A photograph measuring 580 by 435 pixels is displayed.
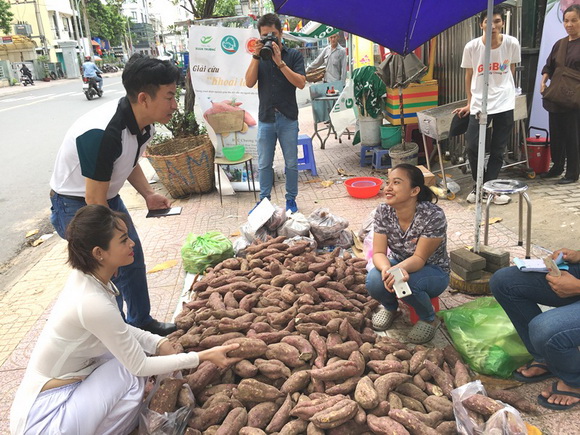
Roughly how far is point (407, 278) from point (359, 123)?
15.9ft

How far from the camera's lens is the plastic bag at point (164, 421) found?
7.12 ft

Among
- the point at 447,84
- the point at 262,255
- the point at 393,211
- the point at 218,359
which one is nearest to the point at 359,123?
the point at 447,84

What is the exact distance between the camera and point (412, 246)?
295cm

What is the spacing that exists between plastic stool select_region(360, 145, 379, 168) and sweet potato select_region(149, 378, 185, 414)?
5472 mm

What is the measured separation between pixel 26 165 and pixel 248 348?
805 cm

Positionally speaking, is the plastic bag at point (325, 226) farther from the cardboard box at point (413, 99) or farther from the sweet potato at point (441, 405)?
the cardboard box at point (413, 99)

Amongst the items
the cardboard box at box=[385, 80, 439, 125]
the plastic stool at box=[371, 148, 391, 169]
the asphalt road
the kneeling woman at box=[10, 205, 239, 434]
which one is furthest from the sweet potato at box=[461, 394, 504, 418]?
the cardboard box at box=[385, 80, 439, 125]

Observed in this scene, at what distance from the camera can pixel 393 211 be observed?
302 cm

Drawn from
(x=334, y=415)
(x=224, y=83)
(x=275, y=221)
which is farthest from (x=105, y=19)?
(x=334, y=415)

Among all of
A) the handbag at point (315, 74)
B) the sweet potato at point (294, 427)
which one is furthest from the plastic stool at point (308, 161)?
the sweet potato at point (294, 427)

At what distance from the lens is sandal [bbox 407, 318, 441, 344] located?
113 inches

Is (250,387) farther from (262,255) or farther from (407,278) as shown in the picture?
(262,255)

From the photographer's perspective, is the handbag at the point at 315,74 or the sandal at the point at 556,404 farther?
the handbag at the point at 315,74

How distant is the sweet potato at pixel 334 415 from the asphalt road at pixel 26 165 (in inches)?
177
